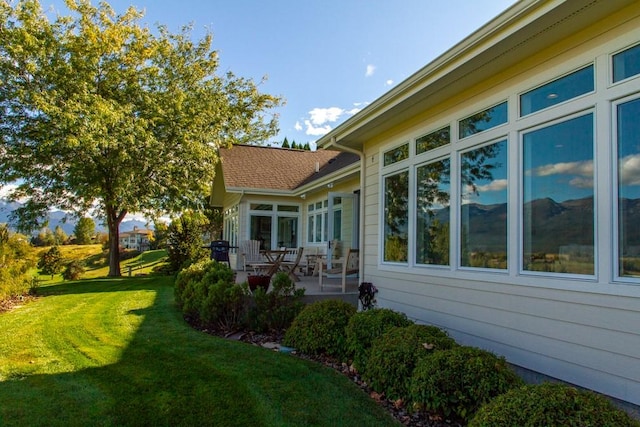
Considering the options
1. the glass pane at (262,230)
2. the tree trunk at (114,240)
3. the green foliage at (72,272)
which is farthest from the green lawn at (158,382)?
the tree trunk at (114,240)

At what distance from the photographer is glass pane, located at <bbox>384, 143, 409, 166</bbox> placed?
19.1 ft

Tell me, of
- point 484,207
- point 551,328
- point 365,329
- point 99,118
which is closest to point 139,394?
point 365,329

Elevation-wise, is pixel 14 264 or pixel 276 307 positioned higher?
pixel 14 264

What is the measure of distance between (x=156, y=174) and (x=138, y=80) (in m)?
3.86

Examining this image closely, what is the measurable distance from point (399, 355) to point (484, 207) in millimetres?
1830

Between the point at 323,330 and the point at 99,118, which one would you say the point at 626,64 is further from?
the point at 99,118

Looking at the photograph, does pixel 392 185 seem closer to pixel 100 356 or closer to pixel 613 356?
pixel 613 356

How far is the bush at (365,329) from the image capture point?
396cm

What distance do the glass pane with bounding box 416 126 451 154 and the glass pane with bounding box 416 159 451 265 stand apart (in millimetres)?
226

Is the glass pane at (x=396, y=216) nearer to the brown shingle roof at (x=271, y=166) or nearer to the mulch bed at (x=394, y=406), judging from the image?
the mulch bed at (x=394, y=406)

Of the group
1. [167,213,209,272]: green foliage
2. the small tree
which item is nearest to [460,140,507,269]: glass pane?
[167,213,209,272]: green foliage

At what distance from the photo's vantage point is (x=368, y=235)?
265 inches

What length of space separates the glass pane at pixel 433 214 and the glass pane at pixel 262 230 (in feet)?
32.3

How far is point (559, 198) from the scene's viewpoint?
11.2 ft
